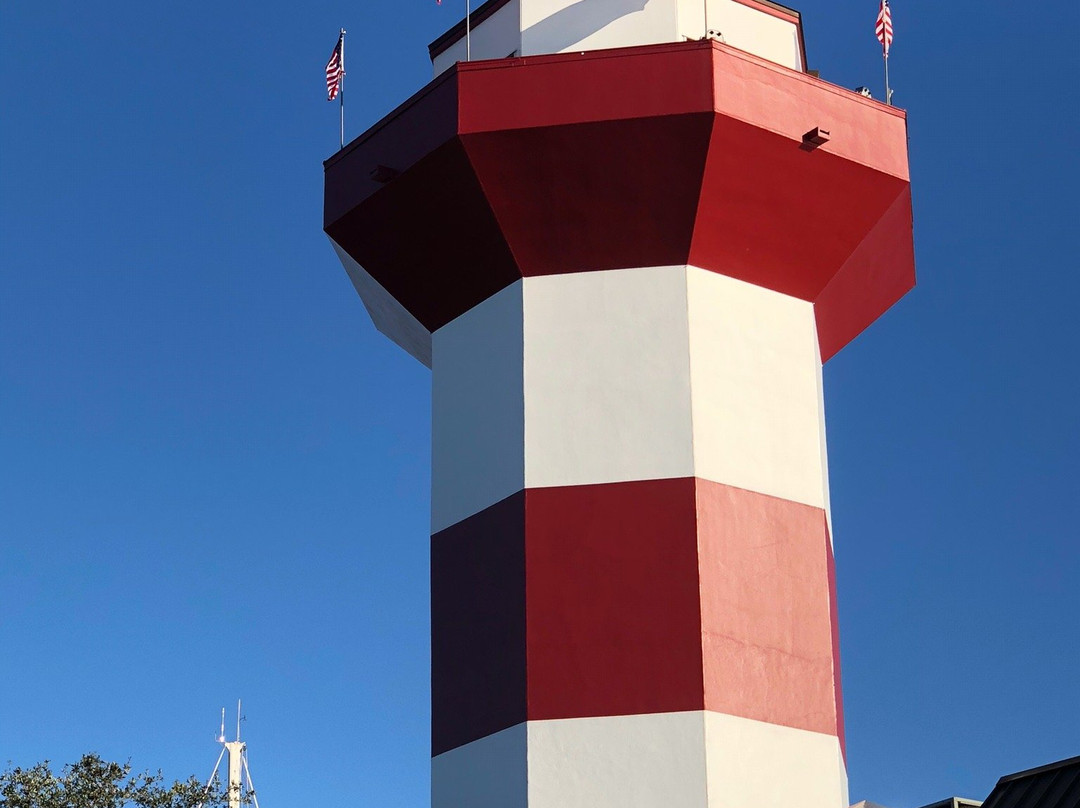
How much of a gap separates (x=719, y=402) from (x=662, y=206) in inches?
78.7

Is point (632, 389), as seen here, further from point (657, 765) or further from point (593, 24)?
point (593, 24)

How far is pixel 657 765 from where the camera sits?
640 inches

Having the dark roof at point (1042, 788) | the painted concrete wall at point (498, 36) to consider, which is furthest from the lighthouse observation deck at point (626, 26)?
the dark roof at point (1042, 788)

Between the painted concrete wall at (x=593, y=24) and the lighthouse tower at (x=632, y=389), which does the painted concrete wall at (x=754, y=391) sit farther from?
the painted concrete wall at (x=593, y=24)

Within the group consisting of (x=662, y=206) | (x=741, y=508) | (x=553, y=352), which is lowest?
(x=741, y=508)

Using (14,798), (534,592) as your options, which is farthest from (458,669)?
(14,798)

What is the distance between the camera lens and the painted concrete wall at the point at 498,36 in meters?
18.7

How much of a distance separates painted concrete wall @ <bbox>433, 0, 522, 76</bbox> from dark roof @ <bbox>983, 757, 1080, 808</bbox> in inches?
350

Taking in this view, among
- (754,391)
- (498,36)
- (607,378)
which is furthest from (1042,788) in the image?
(498,36)

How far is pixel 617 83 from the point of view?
1712cm

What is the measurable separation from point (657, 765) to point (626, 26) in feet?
24.3

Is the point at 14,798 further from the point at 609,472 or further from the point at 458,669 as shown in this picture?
the point at 609,472

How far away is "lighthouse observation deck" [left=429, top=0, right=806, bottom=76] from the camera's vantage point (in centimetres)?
1822

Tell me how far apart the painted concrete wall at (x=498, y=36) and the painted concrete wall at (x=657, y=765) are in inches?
278
